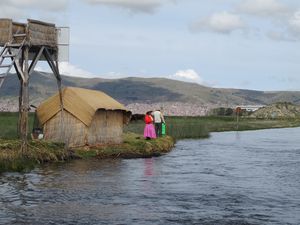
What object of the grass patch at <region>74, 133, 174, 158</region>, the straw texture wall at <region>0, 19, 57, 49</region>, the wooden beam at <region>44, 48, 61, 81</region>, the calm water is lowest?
the calm water

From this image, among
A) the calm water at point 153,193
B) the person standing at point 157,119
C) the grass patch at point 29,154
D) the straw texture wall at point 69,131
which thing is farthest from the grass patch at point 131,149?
the grass patch at point 29,154

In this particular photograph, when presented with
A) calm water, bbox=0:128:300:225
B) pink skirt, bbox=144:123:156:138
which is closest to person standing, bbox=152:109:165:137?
pink skirt, bbox=144:123:156:138

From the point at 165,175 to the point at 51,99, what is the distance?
9947mm

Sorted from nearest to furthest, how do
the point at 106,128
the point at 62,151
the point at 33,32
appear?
the point at 33,32 < the point at 62,151 < the point at 106,128

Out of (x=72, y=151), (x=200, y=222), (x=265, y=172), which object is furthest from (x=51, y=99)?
(x=200, y=222)

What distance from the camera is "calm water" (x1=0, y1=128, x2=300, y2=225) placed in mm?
16031

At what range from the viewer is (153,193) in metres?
19.9

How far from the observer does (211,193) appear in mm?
20062

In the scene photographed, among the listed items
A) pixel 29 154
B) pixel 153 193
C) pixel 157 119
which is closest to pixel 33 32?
pixel 29 154

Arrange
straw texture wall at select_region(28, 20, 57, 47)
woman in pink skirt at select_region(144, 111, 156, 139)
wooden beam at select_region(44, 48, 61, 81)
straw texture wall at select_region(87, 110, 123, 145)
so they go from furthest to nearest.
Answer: woman in pink skirt at select_region(144, 111, 156, 139) < straw texture wall at select_region(87, 110, 123, 145) < wooden beam at select_region(44, 48, 61, 81) < straw texture wall at select_region(28, 20, 57, 47)

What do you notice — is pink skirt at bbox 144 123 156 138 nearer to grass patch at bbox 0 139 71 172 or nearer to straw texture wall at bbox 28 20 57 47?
grass patch at bbox 0 139 71 172

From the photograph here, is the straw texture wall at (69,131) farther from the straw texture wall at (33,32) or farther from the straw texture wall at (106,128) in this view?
the straw texture wall at (33,32)

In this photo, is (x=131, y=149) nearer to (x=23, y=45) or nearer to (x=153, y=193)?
(x=23, y=45)

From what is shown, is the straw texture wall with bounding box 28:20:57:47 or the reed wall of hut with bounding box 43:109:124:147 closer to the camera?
the straw texture wall with bounding box 28:20:57:47
